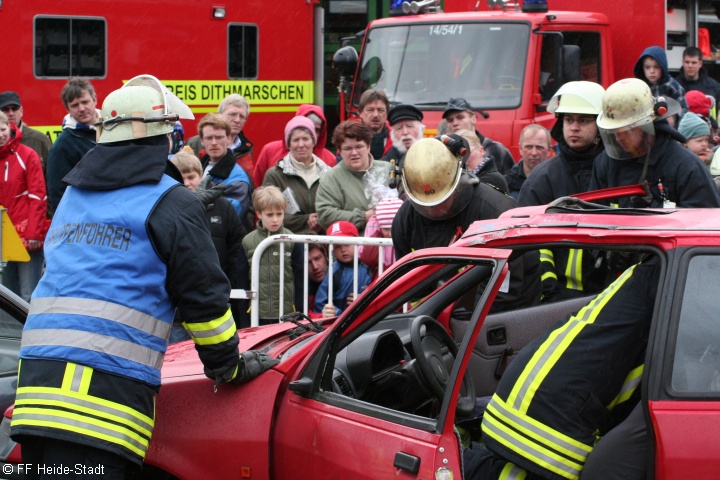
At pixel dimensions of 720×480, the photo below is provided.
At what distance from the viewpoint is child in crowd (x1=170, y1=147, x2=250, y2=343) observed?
6.77 metres

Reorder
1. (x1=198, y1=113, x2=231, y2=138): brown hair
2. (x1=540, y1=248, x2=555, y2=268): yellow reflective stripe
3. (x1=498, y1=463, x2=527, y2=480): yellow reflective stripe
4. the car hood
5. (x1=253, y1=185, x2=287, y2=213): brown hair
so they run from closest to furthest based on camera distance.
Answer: (x1=498, y1=463, x2=527, y2=480): yellow reflective stripe → the car hood → (x1=540, y1=248, x2=555, y2=268): yellow reflective stripe → (x1=253, y1=185, x2=287, y2=213): brown hair → (x1=198, y1=113, x2=231, y2=138): brown hair

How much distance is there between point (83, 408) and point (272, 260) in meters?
3.18

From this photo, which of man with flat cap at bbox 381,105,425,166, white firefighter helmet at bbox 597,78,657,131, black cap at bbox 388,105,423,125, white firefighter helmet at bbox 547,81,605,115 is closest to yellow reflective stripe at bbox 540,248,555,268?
white firefighter helmet at bbox 597,78,657,131

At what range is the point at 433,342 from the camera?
3904mm

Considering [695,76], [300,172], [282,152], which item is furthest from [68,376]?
[695,76]

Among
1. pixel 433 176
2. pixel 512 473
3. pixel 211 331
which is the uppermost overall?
pixel 433 176

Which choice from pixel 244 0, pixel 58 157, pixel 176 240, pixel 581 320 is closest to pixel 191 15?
pixel 244 0

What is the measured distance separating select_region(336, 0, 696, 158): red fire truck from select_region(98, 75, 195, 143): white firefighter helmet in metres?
5.57

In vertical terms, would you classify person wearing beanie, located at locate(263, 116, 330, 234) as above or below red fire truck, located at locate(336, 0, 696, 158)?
below

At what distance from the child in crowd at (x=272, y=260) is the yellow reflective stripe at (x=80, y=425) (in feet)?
10.1

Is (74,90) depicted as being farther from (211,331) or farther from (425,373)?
(425,373)

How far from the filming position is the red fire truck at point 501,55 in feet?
32.1

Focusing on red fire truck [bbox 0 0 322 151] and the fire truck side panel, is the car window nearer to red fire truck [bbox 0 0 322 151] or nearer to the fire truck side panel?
the fire truck side panel

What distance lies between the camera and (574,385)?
3.24 meters
